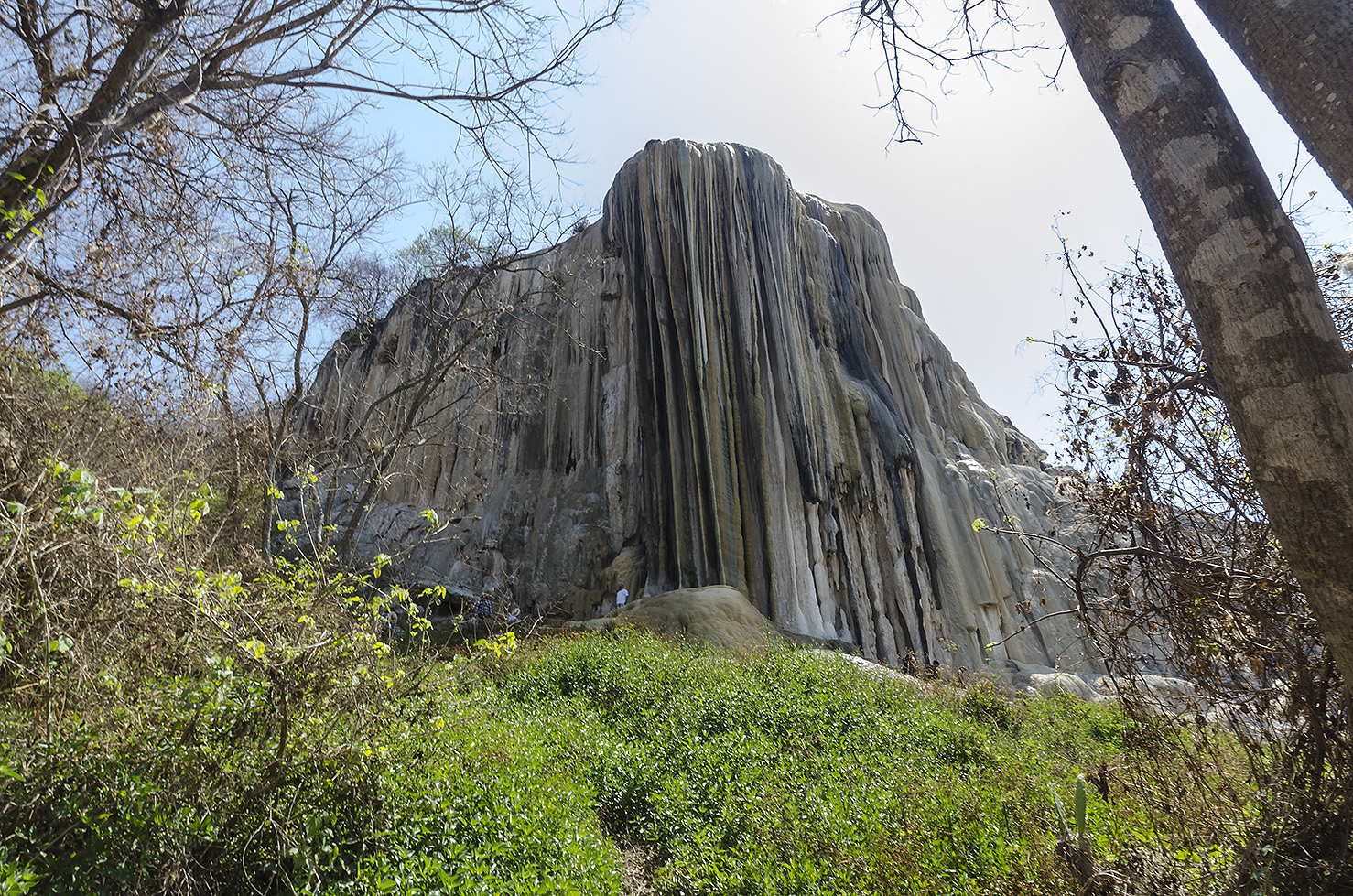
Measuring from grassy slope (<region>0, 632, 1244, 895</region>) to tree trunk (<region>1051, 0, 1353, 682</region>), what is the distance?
2015 millimetres

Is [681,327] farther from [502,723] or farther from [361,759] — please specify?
[361,759]

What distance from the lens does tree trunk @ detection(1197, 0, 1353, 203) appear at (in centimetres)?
139

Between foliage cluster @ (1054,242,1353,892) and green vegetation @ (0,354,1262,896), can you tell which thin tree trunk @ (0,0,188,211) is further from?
foliage cluster @ (1054,242,1353,892)

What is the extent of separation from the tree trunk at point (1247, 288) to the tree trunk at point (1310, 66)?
10 centimetres

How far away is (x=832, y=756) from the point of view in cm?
509

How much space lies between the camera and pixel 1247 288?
143 centimetres

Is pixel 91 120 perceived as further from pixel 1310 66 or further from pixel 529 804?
pixel 1310 66

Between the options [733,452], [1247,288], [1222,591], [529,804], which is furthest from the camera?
[733,452]

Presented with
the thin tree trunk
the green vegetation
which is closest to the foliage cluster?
the green vegetation

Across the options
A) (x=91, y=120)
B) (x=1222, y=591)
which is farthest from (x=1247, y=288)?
(x=91, y=120)

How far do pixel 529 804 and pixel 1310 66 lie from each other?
447cm

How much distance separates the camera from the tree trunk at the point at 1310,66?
1393 millimetres

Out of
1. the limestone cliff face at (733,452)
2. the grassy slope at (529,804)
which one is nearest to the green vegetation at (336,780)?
the grassy slope at (529,804)

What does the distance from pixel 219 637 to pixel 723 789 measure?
10.6ft
